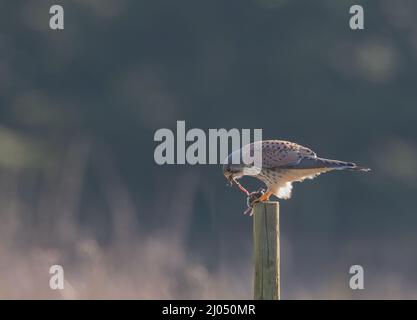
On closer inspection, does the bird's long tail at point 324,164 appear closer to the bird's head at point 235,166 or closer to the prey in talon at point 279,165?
the prey in talon at point 279,165

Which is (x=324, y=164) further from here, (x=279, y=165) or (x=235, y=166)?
(x=235, y=166)

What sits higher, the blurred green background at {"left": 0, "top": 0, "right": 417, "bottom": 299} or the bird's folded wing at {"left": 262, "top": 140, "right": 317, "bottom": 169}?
the blurred green background at {"left": 0, "top": 0, "right": 417, "bottom": 299}

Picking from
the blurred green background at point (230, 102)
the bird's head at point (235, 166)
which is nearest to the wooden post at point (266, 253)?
the bird's head at point (235, 166)

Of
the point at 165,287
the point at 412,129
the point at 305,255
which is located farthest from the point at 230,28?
the point at 165,287

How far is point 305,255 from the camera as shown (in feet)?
50.9

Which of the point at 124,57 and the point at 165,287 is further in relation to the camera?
the point at 124,57

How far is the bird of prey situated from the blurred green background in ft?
19.9

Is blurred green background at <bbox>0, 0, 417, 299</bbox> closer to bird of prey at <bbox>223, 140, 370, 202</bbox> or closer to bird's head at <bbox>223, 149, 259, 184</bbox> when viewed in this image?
bird of prey at <bbox>223, 140, 370, 202</bbox>

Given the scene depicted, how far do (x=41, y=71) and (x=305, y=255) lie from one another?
24.0 ft

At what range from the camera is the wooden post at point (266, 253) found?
553cm

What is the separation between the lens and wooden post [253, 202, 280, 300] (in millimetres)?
5527
